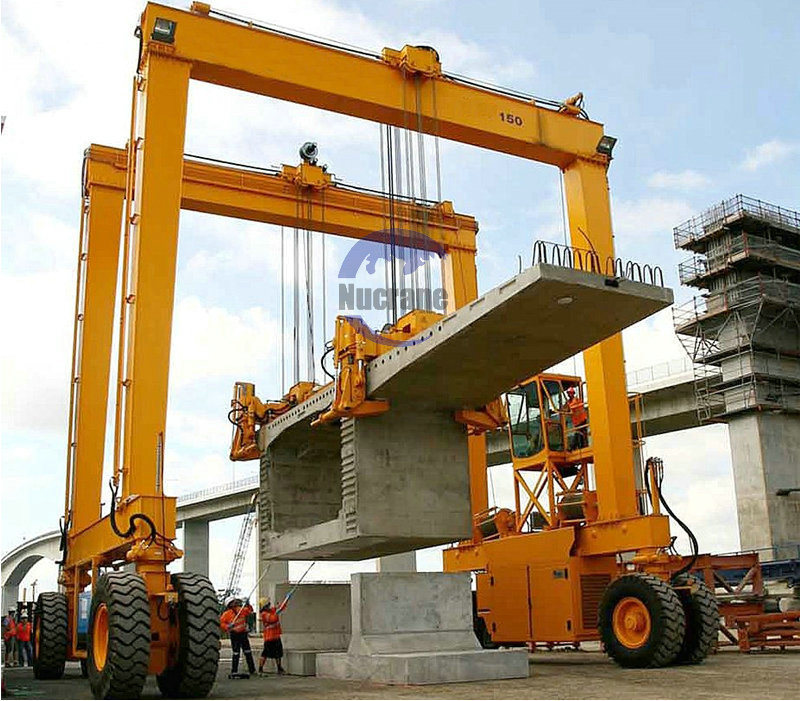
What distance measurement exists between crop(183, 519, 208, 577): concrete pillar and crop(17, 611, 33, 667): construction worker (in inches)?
1576

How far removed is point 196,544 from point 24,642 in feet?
137

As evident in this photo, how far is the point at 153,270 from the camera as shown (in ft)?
44.5

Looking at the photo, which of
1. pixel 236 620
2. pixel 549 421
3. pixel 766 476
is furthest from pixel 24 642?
pixel 766 476

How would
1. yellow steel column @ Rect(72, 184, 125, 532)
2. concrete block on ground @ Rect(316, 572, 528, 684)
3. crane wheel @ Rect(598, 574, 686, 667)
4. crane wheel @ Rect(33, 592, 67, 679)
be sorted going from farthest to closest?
yellow steel column @ Rect(72, 184, 125, 532) → crane wheel @ Rect(33, 592, 67, 679) → crane wheel @ Rect(598, 574, 686, 667) → concrete block on ground @ Rect(316, 572, 528, 684)

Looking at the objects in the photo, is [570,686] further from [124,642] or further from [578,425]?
[578,425]

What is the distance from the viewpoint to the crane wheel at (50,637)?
14.4 meters

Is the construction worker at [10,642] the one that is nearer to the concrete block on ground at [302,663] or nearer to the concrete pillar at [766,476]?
the concrete block on ground at [302,663]

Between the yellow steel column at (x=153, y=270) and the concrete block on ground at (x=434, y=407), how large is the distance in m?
2.70

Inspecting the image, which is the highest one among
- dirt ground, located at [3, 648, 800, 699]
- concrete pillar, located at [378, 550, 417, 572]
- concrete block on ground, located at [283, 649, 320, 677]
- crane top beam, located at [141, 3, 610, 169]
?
crane top beam, located at [141, 3, 610, 169]

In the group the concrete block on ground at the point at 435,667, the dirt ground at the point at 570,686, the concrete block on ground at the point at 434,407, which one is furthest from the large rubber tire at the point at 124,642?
the concrete block on ground at the point at 434,407

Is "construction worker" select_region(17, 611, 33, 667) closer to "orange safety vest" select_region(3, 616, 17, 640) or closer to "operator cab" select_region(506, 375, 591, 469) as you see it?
"orange safety vest" select_region(3, 616, 17, 640)

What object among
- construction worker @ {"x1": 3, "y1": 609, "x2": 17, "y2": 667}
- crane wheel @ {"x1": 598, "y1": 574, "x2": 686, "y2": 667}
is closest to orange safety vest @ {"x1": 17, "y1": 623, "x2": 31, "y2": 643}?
construction worker @ {"x1": 3, "y1": 609, "x2": 17, "y2": 667}

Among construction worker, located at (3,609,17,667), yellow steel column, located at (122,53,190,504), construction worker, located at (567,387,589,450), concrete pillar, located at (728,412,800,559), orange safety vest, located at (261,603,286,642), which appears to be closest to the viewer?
yellow steel column, located at (122,53,190,504)

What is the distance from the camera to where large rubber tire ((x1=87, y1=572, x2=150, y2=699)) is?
9984mm
